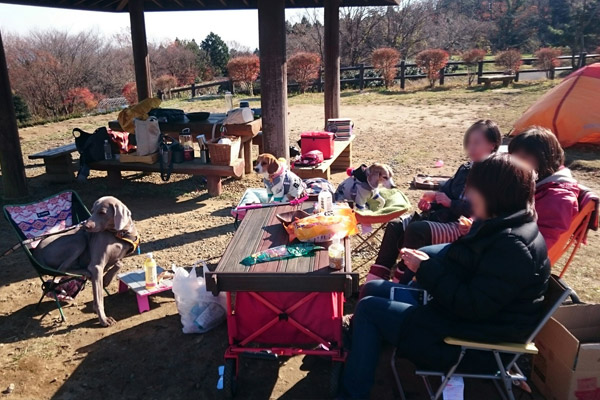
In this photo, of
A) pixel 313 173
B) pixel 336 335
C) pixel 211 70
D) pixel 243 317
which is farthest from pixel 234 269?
pixel 211 70

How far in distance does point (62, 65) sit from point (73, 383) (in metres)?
22.4

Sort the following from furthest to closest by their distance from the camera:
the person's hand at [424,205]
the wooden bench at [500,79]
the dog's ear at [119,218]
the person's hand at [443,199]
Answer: the wooden bench at [500,79], the dog's ear at [119,218], the person's hand at [424,205], the person's hand at [443,199]

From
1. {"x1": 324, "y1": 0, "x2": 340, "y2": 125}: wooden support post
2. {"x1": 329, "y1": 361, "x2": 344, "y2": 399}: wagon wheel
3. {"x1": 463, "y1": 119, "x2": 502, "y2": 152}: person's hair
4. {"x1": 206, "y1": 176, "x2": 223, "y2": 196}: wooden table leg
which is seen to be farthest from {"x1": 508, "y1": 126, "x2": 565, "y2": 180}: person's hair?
{"x1": 324, "y1": 0, "x2": 340, "y2": 125}: wooden support post

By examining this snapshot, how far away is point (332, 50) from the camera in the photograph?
30.4ft

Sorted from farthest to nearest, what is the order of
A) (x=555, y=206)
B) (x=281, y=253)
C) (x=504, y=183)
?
(x=281, y=253) < (x=555, y=206) < (x=504, y=183)

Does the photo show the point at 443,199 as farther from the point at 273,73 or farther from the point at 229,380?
the point at 273,73

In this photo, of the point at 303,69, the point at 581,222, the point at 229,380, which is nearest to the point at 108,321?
the point at 229,380

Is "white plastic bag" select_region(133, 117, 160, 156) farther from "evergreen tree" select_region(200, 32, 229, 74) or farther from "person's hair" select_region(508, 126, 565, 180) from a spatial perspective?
"evergreen tree" select_region(200, 32, 229, 74)

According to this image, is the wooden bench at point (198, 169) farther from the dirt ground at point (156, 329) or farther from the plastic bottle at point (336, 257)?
the plastic bottle at point (336, 257)

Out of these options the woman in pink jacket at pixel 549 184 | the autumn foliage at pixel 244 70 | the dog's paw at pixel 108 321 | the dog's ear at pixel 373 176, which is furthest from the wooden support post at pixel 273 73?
the autumn foliage at pixel 244 70

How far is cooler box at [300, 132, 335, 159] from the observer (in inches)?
271

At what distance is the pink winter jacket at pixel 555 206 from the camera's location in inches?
112

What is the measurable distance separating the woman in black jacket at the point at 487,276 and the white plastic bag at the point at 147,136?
5.18m

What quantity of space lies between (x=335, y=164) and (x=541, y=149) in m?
5.36
